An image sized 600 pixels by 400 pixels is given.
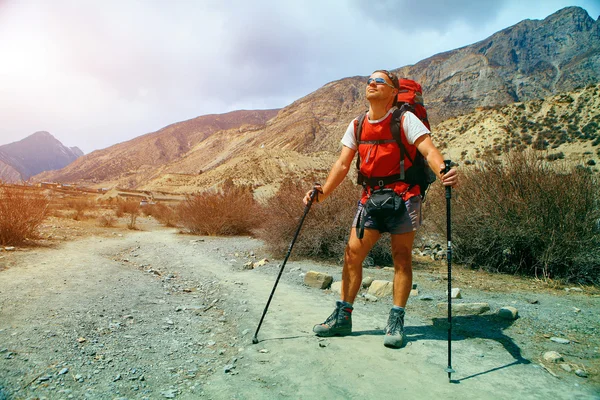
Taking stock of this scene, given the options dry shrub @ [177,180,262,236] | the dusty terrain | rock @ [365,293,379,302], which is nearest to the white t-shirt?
the dusty terrain

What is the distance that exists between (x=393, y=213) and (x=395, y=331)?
3.01 ft

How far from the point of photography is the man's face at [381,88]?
3086 millimetres

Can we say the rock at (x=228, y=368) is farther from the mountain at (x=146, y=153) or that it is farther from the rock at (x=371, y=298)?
the mountain at (x=146, y=153)

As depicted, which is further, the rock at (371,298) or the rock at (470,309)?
the rock at (371,298)

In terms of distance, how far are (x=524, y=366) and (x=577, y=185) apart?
14.7ft

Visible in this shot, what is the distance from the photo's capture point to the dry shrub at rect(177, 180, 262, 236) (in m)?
11.8

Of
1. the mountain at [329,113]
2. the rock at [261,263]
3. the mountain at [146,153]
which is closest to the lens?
the rock at [261,263]

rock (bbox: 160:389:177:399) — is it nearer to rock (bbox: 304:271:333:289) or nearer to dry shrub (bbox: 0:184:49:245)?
rock (bbox: 304:271:333:289)

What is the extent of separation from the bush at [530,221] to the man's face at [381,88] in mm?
4284

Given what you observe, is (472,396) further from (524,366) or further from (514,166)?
(514,166)

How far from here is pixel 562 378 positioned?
8.21 ft

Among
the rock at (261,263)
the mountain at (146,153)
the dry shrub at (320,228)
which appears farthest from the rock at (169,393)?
the mountain at (146,153)

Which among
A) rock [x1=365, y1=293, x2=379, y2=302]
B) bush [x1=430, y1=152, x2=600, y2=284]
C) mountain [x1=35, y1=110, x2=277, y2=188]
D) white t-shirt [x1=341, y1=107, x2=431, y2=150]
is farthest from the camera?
mountain [x1=35, y1=110, x2=277, y2=188]

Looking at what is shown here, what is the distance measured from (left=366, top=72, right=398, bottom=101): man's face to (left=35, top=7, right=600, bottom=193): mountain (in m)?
41.7
